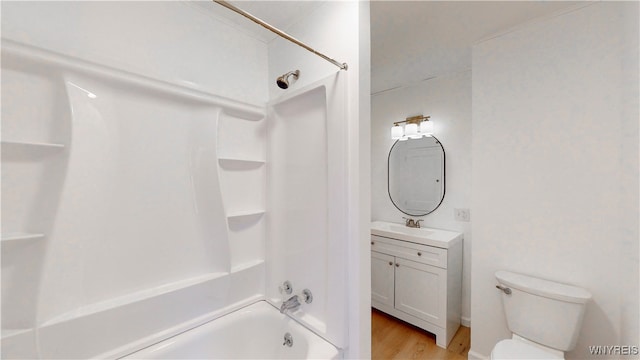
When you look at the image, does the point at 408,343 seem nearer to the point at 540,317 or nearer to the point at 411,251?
the point at 411,251

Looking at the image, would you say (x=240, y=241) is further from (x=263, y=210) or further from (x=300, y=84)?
(x=300, y=84)

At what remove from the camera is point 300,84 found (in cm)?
154

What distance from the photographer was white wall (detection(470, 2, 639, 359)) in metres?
1.35

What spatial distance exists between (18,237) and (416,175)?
112 inches

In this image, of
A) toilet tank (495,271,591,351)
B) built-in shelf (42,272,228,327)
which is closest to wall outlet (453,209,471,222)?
toilet tank (495,271,591,351)

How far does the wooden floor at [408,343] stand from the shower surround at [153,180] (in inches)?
43.4

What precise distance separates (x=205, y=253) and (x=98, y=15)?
1.34 metres

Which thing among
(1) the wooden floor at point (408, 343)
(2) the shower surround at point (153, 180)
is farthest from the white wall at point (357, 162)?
(1) the wooden floor at point (408, 343)

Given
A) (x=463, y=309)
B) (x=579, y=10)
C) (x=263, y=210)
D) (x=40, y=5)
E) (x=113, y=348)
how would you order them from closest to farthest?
(x=40, y=5), (x=113, y=348), (x=579, y=10), (x=263, y=210), (x=463, y=309)

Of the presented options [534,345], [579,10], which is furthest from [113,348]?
[579,10]

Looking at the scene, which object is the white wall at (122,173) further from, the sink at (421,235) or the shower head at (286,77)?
the sink at (421,235)

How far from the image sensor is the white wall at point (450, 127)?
2.36 m

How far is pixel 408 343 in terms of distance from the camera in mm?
2139

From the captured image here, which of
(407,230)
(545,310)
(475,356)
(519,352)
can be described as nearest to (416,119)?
(407,230)
